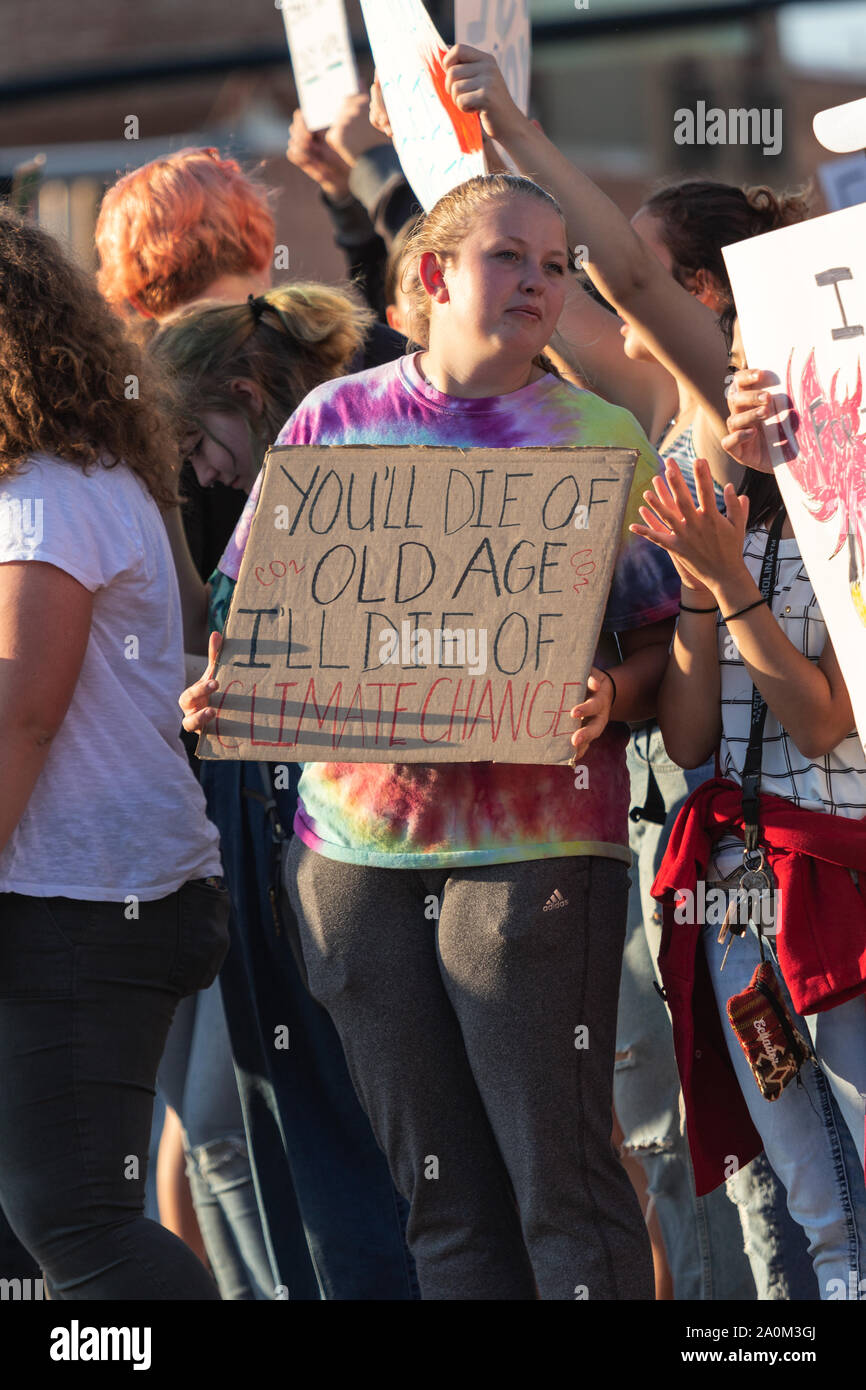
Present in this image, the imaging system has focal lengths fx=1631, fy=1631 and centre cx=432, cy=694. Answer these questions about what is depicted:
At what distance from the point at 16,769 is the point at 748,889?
1.01 m

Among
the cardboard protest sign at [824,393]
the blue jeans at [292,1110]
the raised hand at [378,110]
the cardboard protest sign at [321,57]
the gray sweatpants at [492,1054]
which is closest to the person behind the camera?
the cardboard protest sign at [824,393]

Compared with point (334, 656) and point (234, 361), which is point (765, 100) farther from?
point (334, 656)

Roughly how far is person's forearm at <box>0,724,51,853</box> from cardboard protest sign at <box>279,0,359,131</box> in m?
2.05

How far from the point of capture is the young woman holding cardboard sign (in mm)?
2217

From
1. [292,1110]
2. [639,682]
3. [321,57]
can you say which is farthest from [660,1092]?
[321,57]

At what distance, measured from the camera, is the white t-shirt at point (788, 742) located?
2.27 m

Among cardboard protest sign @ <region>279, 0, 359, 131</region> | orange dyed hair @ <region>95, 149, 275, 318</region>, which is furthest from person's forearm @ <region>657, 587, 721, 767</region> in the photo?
cardboard protest sign @ <region>279, 0, 359, 131</region>

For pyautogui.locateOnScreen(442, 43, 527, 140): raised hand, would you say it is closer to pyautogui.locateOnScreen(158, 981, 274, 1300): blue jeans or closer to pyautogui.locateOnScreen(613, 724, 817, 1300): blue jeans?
pyautogui.locateOnScreen(613, 724, 817, 1300): blue jeans

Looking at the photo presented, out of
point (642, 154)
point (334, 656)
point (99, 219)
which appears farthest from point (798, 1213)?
point (642, 154)

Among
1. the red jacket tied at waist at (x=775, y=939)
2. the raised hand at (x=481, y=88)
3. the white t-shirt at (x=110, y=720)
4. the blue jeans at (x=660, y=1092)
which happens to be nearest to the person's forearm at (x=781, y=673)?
the red jacket tied at waist at (x=775, y=939)

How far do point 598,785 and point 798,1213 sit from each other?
0.64m

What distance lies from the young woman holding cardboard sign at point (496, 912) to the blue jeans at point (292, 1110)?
42 centimetres

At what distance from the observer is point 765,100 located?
1449 cm

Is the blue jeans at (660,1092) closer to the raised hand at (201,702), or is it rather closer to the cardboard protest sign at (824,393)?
the cardboard protest sign at (824,393)
